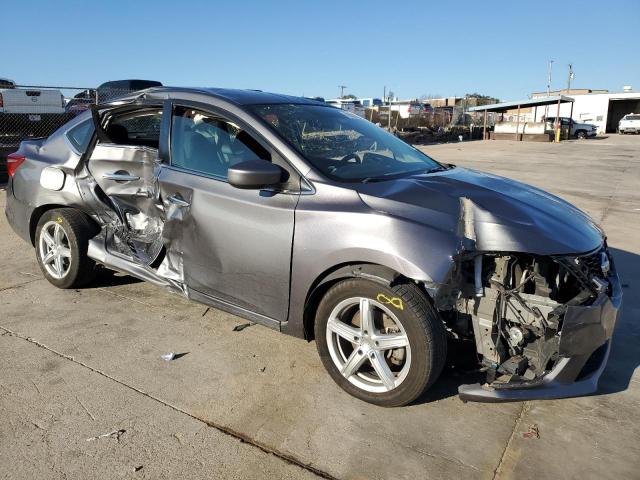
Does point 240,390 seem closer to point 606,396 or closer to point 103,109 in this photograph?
point 606,396

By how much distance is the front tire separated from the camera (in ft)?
9.06

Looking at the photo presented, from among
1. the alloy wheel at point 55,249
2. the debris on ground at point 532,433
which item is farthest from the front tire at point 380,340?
the alloy wheel at point 55,249

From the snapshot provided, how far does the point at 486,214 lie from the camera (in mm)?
2818

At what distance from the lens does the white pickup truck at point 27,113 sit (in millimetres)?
11508

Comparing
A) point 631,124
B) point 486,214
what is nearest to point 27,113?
point 486,214

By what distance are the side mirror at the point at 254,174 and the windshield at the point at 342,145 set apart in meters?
0.27

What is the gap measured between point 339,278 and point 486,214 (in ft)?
2.88

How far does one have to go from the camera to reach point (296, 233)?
10.1 feet

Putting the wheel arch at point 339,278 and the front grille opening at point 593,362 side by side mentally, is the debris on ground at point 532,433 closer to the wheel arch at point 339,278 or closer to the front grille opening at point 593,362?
the front grille opening at point 593,362

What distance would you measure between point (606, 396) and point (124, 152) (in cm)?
385

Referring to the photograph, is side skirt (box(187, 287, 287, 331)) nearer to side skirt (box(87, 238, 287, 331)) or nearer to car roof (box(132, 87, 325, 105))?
side skirt (box(87, 238, 287, 331))

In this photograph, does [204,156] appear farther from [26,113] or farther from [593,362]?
[26,113]

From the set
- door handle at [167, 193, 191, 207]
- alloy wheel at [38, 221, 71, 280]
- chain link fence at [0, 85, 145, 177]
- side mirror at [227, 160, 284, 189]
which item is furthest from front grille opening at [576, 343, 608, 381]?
chain link fence at [0, 85, 145, 177]

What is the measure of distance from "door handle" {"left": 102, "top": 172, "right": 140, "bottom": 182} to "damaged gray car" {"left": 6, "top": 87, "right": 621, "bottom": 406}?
2 centimetres
